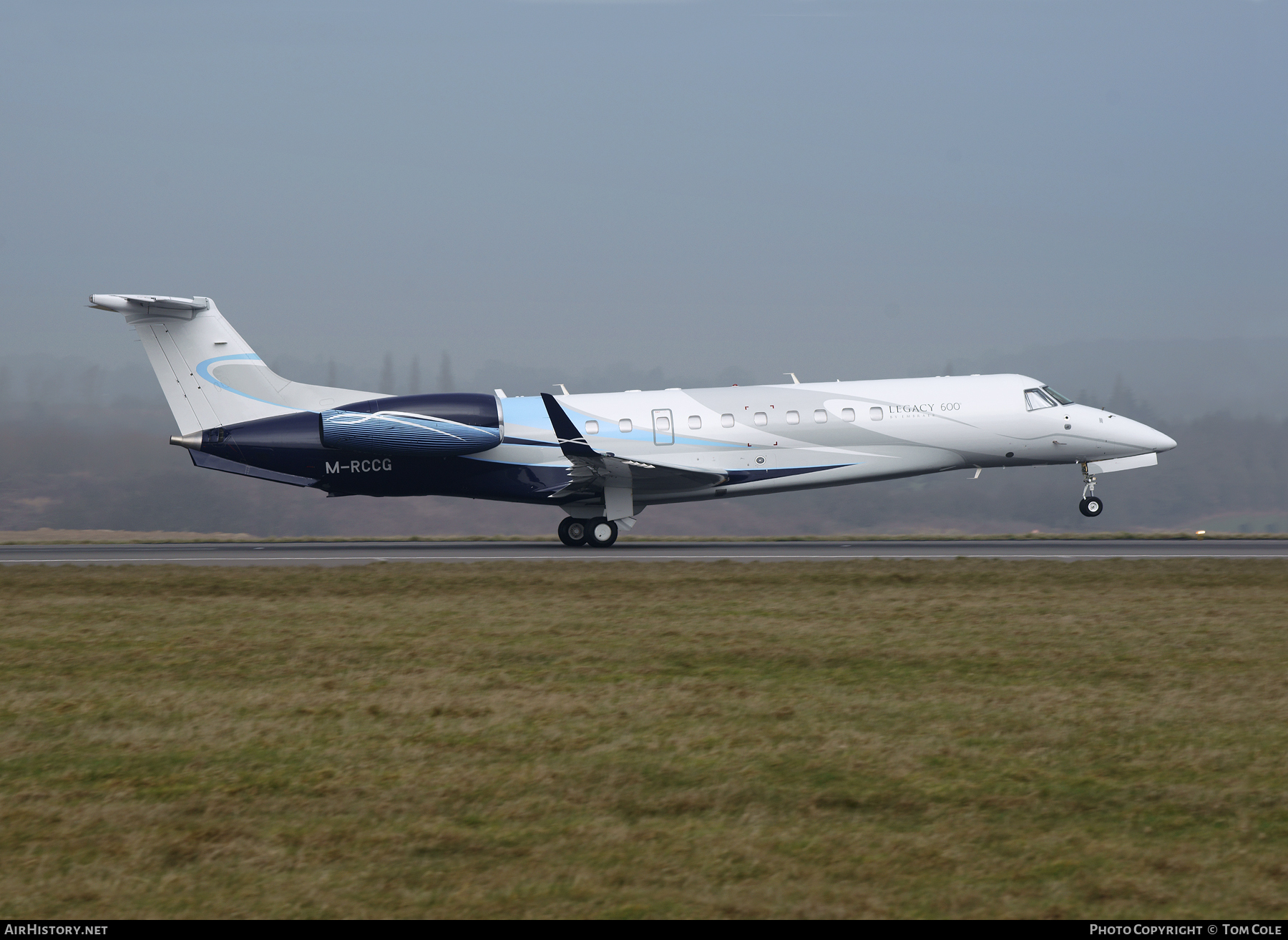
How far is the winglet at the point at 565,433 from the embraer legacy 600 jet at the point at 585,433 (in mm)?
975

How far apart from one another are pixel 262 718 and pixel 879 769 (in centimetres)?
504

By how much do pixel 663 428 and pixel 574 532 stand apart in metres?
3.29

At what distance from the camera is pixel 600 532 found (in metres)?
27.8

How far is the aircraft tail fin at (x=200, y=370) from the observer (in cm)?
2800

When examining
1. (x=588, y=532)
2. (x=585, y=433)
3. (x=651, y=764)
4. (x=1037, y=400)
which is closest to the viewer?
(x=651, y=764)

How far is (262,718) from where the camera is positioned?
31.4 feet

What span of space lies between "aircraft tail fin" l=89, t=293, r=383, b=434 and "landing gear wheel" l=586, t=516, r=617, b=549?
19.7ft

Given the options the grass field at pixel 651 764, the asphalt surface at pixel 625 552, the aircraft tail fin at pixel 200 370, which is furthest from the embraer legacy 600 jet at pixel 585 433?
the grass field at pixel 651 764

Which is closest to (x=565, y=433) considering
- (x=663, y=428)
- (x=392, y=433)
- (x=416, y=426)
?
(x=663, y=428)

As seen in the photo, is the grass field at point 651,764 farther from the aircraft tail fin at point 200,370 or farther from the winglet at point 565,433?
the aircraft tail fin at point 200,370

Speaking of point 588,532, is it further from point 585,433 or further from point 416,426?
point 416,426

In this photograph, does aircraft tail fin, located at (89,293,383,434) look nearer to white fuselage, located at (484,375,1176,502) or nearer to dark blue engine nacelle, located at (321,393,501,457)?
dark blue engine nacelle, located at (321,393,501,457)

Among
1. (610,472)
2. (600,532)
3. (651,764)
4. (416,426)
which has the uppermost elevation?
(416,426)
